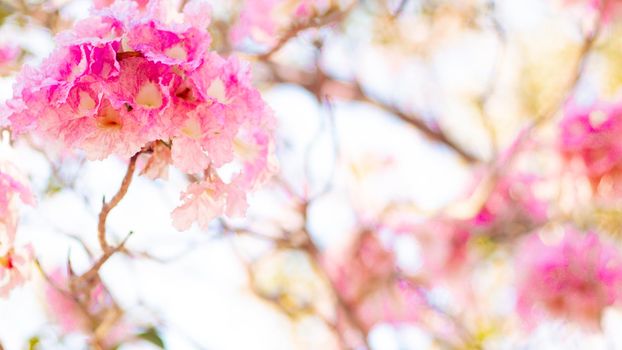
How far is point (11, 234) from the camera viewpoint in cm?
99

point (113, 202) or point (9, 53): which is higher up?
point (9, 53)

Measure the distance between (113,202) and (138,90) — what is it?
0.18m

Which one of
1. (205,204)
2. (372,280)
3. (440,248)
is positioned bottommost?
(205,204)

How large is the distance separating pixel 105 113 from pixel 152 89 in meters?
0.05

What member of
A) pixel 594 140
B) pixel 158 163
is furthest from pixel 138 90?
pixel 594 140

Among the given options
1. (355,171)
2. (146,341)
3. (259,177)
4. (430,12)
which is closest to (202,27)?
(259,177)

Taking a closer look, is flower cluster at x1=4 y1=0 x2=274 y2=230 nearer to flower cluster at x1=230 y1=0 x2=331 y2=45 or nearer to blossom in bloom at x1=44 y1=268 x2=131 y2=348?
blossom in bloom at x1=44 y1=268 x2=131 y2=348

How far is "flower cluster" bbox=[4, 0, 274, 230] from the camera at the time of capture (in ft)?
2.74

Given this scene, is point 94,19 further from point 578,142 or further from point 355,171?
point 355,171

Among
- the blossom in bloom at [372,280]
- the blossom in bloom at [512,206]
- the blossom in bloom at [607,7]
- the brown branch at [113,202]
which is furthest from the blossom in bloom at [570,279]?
the brown branch at [113,202]

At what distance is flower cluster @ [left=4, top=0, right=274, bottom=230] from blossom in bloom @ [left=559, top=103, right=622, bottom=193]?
3.73 ft

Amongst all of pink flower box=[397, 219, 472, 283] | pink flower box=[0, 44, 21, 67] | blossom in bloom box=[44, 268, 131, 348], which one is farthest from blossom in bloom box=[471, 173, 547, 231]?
pink flower box=[0, 44, 21, 67]

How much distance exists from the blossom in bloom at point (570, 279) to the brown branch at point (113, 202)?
1.17 meters

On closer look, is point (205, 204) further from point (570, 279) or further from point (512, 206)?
point (512, 206)
